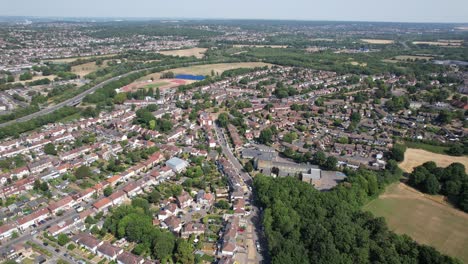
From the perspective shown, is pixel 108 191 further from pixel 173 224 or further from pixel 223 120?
pixel 223 120

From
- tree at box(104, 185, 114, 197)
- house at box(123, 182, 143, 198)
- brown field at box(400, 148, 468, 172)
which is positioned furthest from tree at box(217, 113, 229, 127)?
brown field at box(400, 148, 468, 172)

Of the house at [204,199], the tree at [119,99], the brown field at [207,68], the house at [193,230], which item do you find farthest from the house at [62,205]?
the brown field at [207,68]

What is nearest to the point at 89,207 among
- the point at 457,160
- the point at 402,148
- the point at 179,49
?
the point at 402,148

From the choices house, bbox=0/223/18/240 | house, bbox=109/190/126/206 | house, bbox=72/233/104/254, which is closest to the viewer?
house, bbox=72/233/104/254

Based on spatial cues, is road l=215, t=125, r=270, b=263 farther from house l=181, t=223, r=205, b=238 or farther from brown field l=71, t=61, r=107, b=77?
brown field l=71, t=61, r=107, b=77

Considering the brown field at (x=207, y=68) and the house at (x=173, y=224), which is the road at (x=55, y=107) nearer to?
the brown field at (x=207, y=68)

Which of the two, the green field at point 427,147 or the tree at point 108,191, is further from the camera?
the green field at point 427,147

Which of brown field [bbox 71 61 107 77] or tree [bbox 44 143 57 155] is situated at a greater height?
brown field [bbox 71 61 107 77]
